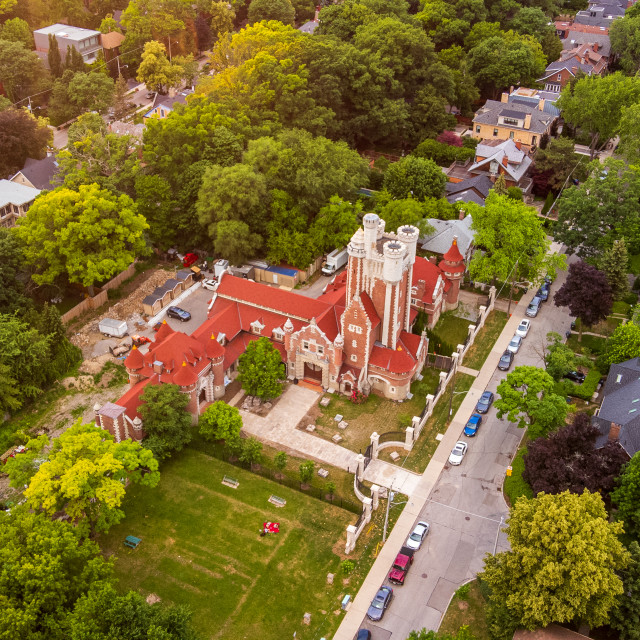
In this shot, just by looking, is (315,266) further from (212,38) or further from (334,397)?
(212,38)

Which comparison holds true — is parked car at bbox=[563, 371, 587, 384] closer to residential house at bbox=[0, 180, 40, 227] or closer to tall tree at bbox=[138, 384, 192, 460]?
tall tree at bbox=[138, 384, 192, 460]

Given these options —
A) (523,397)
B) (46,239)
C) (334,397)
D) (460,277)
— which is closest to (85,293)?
(46,239)

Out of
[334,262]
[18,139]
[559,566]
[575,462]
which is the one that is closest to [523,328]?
[334,262]

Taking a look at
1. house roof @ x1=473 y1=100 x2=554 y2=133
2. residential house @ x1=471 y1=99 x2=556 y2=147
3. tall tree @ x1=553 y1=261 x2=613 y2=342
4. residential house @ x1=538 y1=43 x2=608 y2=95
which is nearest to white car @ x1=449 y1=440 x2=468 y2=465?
tall tree @ x1=553 y1=261 x2=613 y2=342

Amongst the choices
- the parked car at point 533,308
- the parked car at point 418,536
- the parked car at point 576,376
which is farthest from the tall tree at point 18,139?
the parked car at point 576,376

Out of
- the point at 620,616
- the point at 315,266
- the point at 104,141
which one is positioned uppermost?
the point at 104,141

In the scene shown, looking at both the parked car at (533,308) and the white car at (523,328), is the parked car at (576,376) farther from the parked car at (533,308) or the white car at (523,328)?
the parked car at (533,308)
